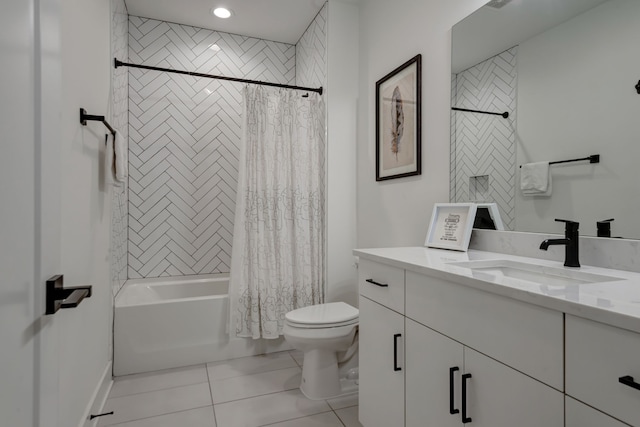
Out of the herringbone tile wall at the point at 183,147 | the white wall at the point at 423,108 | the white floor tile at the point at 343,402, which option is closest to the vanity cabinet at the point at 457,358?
the white floor tile at the point at 343,402

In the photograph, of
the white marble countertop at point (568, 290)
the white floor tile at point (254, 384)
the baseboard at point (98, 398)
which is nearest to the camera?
the white marble countertop at point (568, 290)

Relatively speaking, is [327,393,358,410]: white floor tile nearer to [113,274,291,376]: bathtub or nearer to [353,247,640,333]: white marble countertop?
[113,274,291,376]: bathtub

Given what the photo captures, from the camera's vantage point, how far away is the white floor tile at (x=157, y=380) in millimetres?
2133

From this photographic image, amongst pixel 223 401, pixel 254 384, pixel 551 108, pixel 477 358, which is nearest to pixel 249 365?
pixel 254 384

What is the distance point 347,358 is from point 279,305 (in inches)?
26.3

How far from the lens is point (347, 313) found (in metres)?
2.12

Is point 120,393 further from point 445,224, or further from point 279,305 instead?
point 445,224

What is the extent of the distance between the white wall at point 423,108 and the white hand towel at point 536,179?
1.42 ft

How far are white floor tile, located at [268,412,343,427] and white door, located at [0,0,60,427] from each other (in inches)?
50.5

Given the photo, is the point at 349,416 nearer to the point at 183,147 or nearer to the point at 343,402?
the point at 343,402

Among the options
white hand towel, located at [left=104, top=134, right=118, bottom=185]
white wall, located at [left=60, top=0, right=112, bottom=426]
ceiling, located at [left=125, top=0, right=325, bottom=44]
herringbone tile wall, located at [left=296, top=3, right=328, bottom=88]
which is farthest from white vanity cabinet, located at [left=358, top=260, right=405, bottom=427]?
ceiling, located at [left=125, top=0, right=325, bottom=44]

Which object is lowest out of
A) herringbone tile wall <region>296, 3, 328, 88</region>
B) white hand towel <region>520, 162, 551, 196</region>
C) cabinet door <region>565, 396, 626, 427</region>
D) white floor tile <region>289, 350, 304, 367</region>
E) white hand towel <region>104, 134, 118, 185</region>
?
white floor tile <region>289, 350, 304, 367</region>

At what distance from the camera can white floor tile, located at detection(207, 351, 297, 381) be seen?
2352mm

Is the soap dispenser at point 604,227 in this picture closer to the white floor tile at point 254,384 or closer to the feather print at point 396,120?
the feather print at point 396,120
